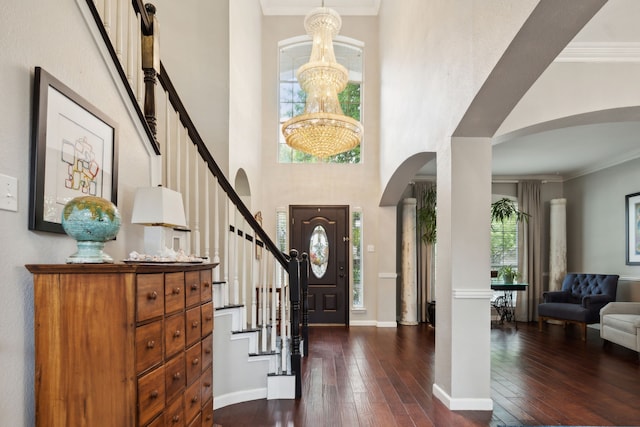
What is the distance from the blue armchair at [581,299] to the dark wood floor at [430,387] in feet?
1.30

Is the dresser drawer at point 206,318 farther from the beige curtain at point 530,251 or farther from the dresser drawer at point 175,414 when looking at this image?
the beige curtain at point 530,251

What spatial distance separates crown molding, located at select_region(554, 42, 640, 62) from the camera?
296 centimetres

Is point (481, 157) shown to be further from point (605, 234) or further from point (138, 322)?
point (605, 234)

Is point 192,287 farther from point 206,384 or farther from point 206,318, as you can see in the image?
point 206,384

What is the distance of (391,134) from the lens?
5980 mm

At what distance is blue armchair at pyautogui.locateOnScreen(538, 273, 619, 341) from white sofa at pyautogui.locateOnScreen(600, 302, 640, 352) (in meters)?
0.36

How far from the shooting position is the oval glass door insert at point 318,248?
724cm

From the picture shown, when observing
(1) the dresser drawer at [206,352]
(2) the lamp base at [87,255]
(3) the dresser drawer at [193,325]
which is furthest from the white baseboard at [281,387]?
(2) the lamp base at [87,255]

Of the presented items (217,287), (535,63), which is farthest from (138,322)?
(535,63)

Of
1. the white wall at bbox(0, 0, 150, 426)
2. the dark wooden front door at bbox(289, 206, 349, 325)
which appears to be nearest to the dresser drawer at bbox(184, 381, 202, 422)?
the white wall at bbox(0, 0, 150, 426)

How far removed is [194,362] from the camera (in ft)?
7.18

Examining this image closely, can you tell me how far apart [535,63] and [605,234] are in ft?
19.8

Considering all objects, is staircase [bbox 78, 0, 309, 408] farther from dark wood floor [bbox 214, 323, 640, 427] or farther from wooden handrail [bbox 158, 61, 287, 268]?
dark wood floor [bbox 214, 323, 640, 427]

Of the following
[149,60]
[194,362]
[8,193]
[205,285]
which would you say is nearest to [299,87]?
[149,60]
